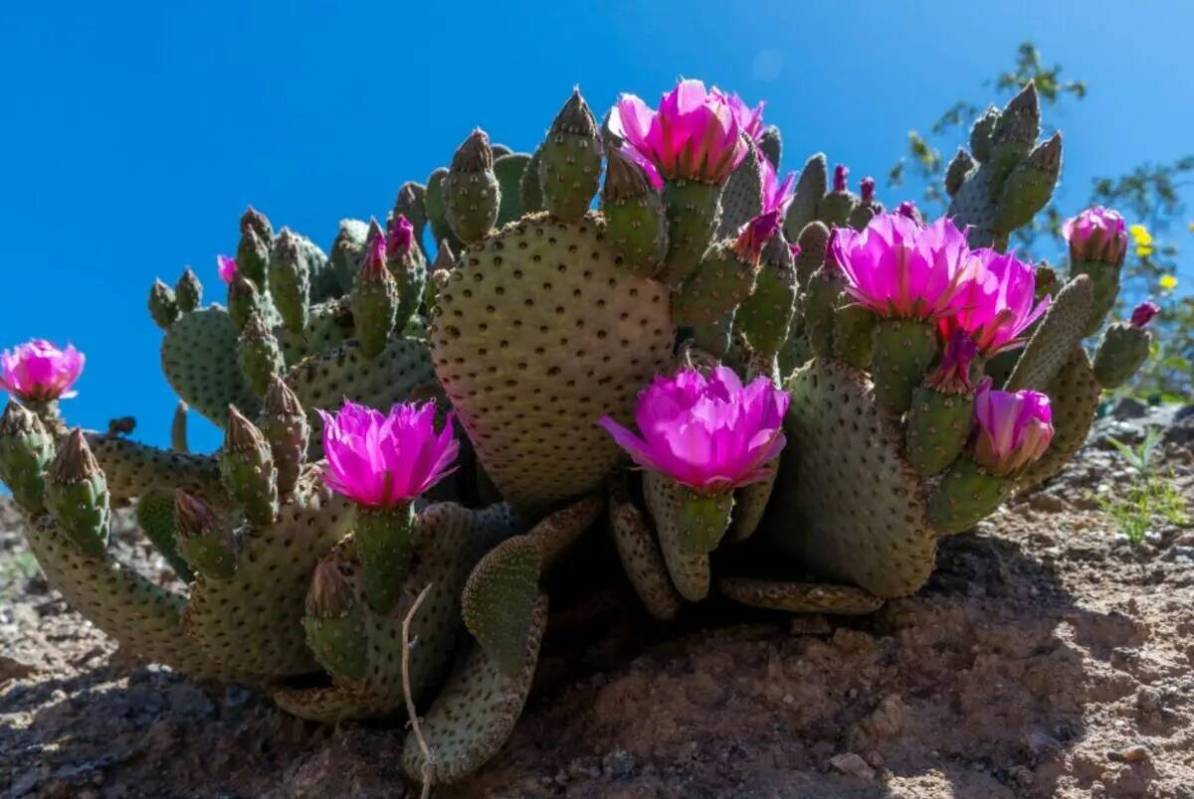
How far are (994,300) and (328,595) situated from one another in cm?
141

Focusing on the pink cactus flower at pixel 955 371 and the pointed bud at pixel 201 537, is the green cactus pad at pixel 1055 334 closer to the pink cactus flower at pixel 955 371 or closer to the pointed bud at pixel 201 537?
the pink cactus flower at pixel 955 371

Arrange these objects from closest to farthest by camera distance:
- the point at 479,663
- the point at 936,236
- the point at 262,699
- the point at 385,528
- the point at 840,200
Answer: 1. the point at 936,236
2. the point at 385,528
3. the point at 479,663
4. the point at 262,699
5. the point at 840,200

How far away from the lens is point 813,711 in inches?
92.5

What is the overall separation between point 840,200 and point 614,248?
148cm

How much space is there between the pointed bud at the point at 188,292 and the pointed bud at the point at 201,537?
1.59 m

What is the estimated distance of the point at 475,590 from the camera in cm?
227

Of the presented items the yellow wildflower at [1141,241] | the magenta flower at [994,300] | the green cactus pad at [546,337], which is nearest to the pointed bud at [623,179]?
the green cactus pad at [546,337]

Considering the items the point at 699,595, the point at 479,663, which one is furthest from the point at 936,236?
the point at 479,663

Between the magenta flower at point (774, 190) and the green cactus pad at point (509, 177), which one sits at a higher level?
the green cactus pad at point (509, 177)

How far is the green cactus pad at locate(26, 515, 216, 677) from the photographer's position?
8.16 ft

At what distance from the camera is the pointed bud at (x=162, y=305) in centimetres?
373

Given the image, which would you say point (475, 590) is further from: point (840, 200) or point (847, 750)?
point (840, 200)

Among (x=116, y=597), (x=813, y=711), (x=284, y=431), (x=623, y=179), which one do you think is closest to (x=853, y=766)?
(x=813, y=711)

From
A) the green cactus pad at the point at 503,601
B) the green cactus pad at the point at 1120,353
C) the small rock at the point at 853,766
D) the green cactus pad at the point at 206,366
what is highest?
the green cactus pad at the point at 206,366
